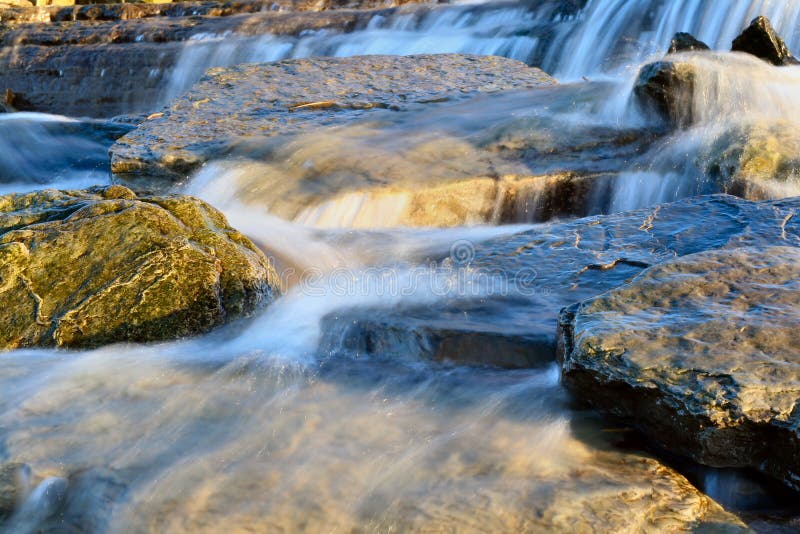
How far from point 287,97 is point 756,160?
4.04 m

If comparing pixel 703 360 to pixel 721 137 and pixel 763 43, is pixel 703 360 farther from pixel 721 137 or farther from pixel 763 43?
pixel 763 43

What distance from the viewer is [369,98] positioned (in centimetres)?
761

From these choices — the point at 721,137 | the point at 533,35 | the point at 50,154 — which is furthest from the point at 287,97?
the point at 533,35

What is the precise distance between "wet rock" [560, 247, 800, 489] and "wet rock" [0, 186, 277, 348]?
1667 millimetres

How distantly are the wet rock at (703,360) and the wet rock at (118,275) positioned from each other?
1.67 meters

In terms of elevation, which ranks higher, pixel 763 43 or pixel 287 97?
pixel 763 43

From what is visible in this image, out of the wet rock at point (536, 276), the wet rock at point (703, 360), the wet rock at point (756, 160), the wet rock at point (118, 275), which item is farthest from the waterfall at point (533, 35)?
the wet rock at point (703, 360)

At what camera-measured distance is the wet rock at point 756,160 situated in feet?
17.6

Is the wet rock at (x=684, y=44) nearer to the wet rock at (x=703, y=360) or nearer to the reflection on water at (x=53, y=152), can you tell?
the wet rock at (x=703, y=360)

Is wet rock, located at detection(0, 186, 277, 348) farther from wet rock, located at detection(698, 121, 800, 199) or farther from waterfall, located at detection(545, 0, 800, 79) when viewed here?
waterfall, located at detection(545, 0, 800, 79)

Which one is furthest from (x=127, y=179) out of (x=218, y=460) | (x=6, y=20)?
(x=6, y=20)

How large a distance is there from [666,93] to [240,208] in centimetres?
325

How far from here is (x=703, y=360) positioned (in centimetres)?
274

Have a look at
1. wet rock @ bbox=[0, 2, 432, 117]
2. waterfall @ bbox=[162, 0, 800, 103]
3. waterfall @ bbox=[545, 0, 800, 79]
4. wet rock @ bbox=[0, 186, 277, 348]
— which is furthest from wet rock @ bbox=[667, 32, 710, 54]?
wet rock @ bbox=[0, 2, 432, 117]
